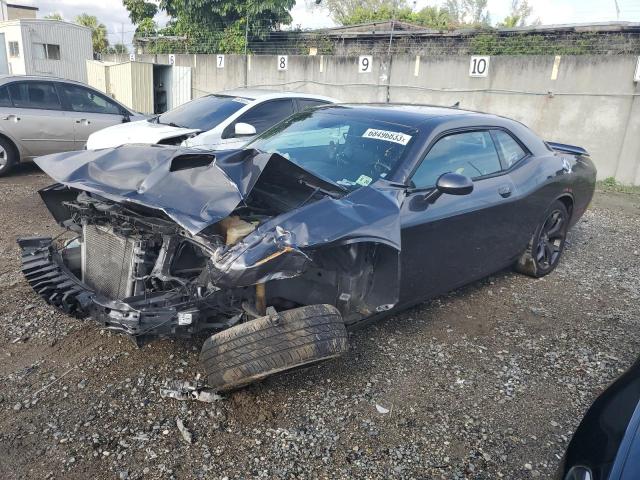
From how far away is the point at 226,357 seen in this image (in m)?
2.62

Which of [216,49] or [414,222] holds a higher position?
[216,49]

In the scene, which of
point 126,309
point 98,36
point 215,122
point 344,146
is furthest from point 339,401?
point 98,36

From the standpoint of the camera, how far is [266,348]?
8.54 ft

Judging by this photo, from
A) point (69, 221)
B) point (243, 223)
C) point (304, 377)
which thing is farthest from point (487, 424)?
point (69, 221)

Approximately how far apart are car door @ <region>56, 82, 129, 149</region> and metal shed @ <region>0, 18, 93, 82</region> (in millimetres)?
12362

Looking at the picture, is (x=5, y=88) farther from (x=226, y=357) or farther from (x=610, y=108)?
(x=610, y=108)

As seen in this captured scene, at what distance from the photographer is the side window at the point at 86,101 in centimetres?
827

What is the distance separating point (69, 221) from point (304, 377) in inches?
81.0

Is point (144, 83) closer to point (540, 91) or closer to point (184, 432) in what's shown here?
point (540, 91)

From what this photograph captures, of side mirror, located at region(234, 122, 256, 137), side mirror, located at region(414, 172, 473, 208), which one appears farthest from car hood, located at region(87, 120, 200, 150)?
side mirror, located at region(414, 172, 473, 208)

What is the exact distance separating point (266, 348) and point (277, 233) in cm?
59

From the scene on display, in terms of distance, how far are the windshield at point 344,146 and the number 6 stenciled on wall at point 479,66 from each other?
778 centimetres

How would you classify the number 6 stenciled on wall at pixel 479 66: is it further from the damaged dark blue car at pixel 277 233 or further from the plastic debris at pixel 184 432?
the plastic debris at pixel 184 432

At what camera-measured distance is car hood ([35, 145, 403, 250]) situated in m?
2.69
